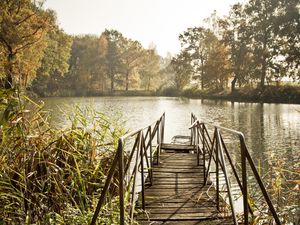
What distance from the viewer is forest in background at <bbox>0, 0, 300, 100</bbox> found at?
95.6 feet

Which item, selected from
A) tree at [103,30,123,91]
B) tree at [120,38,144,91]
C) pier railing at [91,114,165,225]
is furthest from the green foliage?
tree at [120,38,144,91]

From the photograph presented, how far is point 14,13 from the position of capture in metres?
28.2

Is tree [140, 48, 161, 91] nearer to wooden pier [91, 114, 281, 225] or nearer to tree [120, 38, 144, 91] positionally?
tree [120, 38, 144, 91]

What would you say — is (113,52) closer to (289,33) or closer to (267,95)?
(267,95)

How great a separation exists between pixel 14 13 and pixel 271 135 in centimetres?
2351

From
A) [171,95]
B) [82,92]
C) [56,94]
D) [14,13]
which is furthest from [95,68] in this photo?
[14,13]

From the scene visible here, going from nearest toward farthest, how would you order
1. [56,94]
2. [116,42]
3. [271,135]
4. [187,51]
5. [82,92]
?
[271,135]
[187,51]
[56,94]
[82,92]
[116,42]

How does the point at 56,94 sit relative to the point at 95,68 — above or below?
below

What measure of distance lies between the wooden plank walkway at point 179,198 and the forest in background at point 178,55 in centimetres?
264

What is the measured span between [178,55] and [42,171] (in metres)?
58.3

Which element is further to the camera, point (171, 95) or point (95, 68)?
point (95, 68)

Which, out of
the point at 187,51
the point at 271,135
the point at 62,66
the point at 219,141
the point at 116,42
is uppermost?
the point at 116,42

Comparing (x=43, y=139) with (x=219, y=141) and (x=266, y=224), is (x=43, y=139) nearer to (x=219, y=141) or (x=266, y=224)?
(x=219, y=141)

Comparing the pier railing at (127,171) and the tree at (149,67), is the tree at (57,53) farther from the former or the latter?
the pier railing at (127,171)
